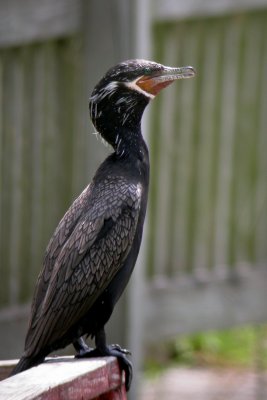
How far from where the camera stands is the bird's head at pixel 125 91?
14.7 feet

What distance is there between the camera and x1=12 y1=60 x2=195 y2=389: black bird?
13.9 ft

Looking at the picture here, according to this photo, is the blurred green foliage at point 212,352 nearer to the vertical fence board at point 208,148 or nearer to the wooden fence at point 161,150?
the wooden fence at point 161,150

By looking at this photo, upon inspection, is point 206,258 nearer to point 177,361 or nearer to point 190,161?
point 190,161

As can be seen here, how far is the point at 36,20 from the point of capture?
5.82 metres

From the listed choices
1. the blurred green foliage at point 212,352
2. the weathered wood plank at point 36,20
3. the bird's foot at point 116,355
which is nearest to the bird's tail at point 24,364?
the bird's foot at point 116,355

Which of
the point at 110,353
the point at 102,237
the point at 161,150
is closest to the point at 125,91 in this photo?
the point at 102,237

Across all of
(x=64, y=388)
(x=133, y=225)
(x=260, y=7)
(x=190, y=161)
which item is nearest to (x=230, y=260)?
(x=190, y=161)

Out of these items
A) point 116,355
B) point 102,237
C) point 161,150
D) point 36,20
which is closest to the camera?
point 116,355

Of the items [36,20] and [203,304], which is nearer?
[36,20]

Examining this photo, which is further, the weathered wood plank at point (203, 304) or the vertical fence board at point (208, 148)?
the weathered wood plank at point (203, 304)

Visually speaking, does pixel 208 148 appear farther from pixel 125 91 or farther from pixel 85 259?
pixel 85 259

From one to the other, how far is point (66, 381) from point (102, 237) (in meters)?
0.79

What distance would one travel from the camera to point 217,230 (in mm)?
A: 6836

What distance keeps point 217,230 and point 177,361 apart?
1.79 m
